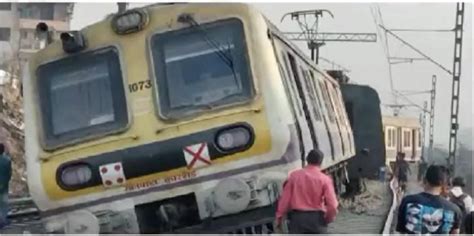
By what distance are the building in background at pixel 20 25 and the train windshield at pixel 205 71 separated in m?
1.51

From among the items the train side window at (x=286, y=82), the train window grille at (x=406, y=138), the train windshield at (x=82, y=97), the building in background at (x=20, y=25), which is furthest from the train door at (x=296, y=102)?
the train window grille at (x=406, y=138)

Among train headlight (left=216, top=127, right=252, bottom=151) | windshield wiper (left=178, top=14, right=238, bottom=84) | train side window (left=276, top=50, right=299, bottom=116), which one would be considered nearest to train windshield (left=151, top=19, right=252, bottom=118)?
windshield wiper (left=178, top=14, right=238, bottom=84)

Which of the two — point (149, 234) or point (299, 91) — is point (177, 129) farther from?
point (299, 91)

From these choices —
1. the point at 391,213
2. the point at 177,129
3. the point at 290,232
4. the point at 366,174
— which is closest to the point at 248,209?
the point at 290,232

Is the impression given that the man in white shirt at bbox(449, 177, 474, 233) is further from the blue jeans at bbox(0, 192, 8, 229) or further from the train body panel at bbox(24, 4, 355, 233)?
the blue jeans at bbox(0, 192, 8, 229)

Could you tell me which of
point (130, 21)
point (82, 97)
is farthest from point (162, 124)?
point (130, 21)

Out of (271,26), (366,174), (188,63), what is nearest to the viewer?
(188,63)

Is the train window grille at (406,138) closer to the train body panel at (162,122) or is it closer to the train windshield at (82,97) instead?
the train body panel at (162,122)

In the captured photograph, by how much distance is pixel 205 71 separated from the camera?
8.34 metres

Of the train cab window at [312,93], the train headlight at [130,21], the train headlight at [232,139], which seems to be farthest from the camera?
the train cab window at [312,93]

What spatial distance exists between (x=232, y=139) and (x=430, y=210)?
248 cm

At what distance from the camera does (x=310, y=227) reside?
7.85m

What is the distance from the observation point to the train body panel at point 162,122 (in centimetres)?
820

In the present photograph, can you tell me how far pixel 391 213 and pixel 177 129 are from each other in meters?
5.21
